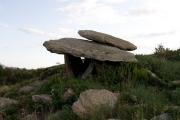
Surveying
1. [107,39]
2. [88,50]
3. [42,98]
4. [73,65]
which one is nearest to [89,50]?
[88,50]

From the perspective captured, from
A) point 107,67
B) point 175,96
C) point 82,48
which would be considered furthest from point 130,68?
point 175,96

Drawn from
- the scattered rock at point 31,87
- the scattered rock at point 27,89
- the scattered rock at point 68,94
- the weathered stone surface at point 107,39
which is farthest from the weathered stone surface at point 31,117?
the weathered stone surface at point 107,39

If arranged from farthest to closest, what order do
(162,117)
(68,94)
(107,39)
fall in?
1. (107,39)
2. (68,94)
3. (162,117)

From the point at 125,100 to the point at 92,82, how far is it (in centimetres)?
243

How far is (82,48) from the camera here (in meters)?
16.7

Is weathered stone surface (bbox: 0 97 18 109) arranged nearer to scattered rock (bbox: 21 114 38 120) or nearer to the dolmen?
scattered rock (bbox: 21 114 38 120)

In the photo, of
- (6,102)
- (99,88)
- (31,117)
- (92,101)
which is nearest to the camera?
(92,101)

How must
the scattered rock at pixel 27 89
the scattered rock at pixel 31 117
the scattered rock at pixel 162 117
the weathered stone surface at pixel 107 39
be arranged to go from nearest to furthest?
the scattered rock at pixel 162 117, the scattered rock at pixel 31 117, the scattered rock at pixel 27 89, the weathered stone surface at pixel 107 39

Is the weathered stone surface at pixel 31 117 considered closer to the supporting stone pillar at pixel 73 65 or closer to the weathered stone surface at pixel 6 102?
the weathered stone surface at pixel 6 102

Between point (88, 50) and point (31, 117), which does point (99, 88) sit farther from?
point (31, 117)

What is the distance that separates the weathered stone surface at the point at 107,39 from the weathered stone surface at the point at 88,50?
0.22 meters

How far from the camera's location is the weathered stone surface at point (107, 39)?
17.3 metres

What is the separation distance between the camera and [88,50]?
1650cm

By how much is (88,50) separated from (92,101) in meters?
3.94
